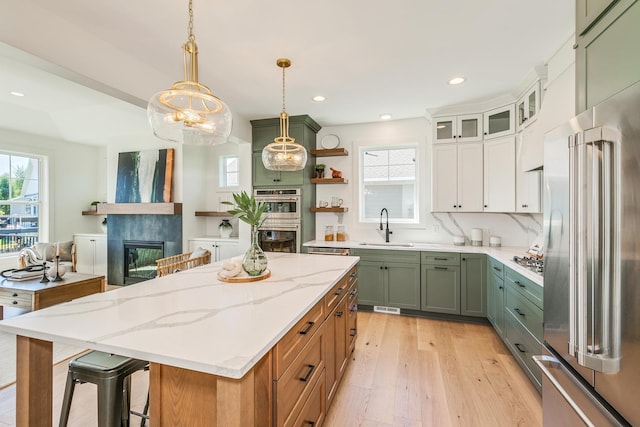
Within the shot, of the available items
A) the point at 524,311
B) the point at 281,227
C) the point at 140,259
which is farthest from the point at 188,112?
the point at 140,259

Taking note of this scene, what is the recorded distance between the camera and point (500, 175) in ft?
11.3

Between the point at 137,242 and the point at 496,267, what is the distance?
5580 millimetres

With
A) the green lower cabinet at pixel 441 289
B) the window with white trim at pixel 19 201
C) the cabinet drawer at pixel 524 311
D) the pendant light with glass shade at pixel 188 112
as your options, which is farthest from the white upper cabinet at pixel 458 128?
the window with white trim at pixel 19 201

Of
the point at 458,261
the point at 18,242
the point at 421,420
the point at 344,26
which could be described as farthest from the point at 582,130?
the point at 18,242

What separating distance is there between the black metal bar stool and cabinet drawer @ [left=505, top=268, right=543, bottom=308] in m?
2.53

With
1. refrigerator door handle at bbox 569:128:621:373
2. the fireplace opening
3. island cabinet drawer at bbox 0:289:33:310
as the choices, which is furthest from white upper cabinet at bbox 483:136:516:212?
island cabinet drawer at bbox 0:289:33:310

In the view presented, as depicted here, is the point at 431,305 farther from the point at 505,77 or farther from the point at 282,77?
the point at 282,77

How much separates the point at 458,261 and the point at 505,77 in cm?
207

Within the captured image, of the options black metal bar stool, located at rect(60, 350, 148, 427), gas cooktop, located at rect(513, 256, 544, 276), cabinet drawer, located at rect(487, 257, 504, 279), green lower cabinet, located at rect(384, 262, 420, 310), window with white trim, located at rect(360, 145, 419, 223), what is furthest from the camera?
window with white trim, located at rect(360, 145, 419, 223)

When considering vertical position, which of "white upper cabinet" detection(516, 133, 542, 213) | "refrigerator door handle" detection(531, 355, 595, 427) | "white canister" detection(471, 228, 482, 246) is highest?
"white upper cabinet" detection(516, 133, 542, 213)

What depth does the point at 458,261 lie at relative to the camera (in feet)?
11.4

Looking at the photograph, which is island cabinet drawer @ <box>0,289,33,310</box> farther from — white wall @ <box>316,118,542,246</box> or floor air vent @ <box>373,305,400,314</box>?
floor air vent @ <box>373,305,400,314</box>

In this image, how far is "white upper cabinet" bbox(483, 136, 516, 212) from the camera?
3328mm

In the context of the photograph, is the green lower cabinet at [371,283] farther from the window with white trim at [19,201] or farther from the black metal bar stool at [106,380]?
the window with white trim at [19,201]
